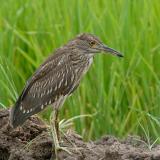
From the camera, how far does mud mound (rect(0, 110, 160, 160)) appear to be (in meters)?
5.84

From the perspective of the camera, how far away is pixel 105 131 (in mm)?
7844

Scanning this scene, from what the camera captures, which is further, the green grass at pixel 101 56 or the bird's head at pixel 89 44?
the green grass at pixel 101 56

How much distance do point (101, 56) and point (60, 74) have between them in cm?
133

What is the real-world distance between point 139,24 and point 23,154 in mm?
2746

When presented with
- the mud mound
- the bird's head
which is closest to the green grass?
the mud mound

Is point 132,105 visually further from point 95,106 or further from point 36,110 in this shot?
point 36,110

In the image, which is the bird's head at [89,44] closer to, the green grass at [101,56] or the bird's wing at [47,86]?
the bird's wing at [47,86]

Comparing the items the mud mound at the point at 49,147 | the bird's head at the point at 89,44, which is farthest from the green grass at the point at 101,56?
the bird's head at the point at 89,44

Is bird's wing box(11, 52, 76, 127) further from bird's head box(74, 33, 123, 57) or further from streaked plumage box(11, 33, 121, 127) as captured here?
bird's head box(74, 33, 123, 57)

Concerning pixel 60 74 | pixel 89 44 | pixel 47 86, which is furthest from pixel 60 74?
pixel 89 44

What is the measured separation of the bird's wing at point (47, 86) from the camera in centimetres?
A: 668

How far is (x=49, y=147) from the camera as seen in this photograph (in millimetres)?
6312

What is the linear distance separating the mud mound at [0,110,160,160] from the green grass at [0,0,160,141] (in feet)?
1.95

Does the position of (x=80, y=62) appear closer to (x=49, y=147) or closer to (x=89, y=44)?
(x=89, y=44)
